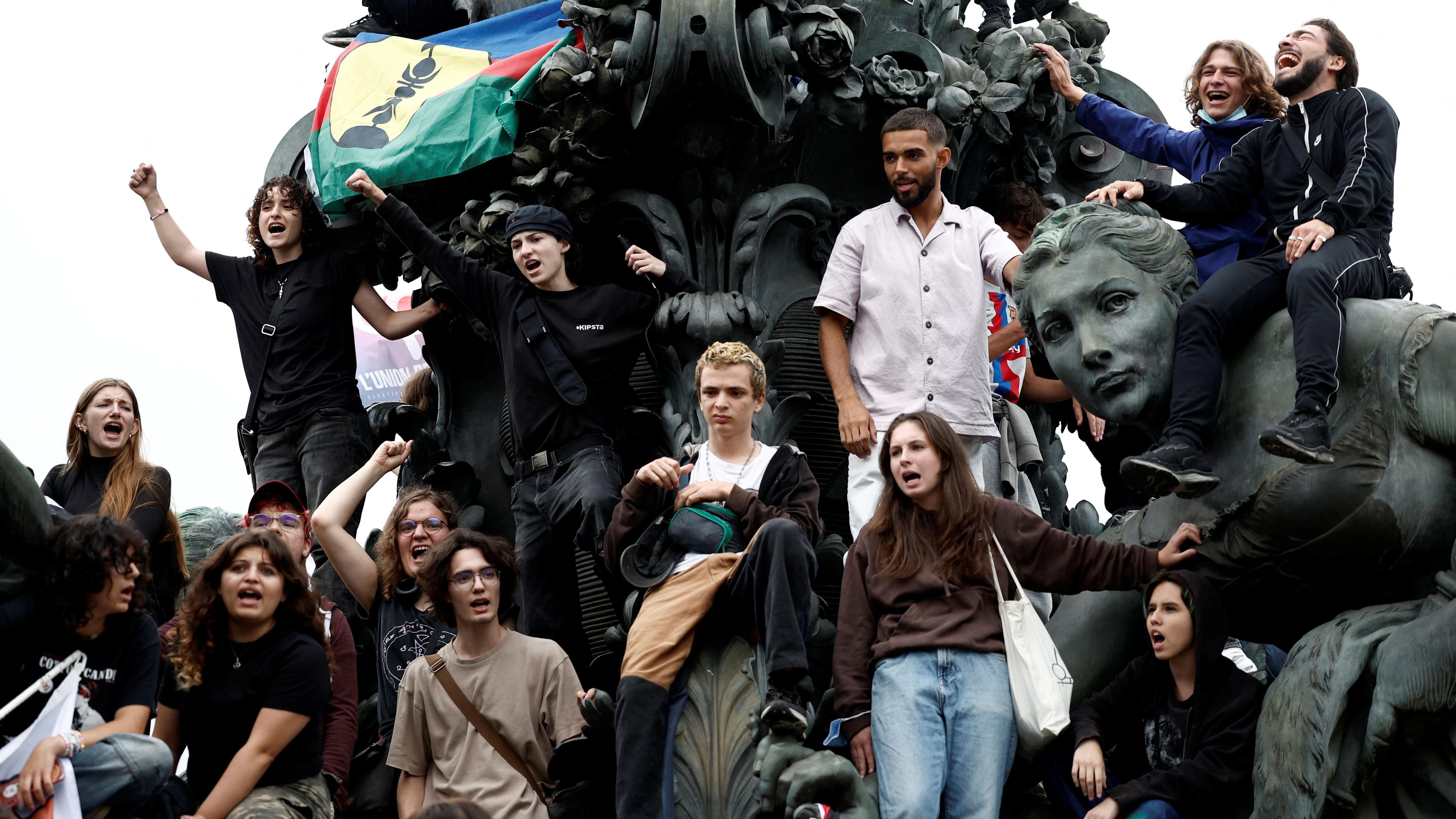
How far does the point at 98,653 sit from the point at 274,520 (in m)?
1.76

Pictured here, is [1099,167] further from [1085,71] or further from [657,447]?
[657,447]

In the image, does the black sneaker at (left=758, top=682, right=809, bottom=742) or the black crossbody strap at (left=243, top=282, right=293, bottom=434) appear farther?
the black crossbody strap at (left=243, top=282, right=293, bottom=434)

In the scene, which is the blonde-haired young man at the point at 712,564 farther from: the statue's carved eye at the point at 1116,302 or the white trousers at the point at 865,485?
the statue's carved eye at the point at 1116,302

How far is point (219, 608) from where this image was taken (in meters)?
7.99

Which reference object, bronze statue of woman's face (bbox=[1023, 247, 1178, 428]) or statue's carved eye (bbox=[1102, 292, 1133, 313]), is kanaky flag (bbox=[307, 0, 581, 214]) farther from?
statue's carved eye (bbox=[1102, 292, 1133, 313])

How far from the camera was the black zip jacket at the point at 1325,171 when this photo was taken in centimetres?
794

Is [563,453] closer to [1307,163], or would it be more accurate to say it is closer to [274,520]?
[274,520]

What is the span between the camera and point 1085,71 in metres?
11.5

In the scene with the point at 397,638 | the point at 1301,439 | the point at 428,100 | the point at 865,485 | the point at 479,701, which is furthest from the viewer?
the point at 428,100

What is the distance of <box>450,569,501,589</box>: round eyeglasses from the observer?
8477mm

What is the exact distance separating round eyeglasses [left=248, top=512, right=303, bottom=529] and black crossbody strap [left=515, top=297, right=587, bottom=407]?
4.42 feet

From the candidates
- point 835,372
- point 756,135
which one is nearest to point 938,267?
point 835,372

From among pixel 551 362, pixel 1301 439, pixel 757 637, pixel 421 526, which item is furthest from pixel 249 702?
pixel 1301 439

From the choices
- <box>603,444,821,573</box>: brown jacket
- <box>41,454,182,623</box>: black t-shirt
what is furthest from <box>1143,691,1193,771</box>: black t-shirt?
<box>41,454,182,623</box>: black t-shirt
